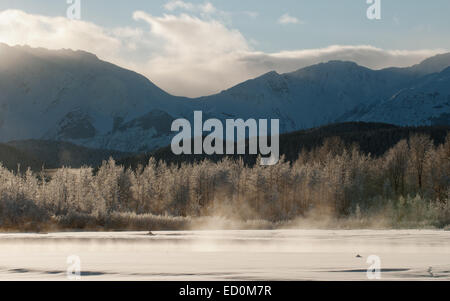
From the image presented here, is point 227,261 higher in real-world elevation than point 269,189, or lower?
lower

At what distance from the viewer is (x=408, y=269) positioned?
86.8 ft

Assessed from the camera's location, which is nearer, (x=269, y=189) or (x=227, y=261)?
(x=227, y=261)

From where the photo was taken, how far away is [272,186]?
109 meters

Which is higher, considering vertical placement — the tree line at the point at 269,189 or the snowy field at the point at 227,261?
the tree line at the point at 269,189

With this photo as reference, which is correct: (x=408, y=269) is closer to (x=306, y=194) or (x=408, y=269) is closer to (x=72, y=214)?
(x=72, y=214)

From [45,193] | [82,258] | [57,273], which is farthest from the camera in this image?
[45,193]

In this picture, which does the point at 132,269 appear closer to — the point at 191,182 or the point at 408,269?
the point at 408,269

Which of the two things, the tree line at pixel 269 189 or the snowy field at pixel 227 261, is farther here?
the tree line at pixel 269 189

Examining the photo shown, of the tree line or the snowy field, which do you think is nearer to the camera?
the snowy field

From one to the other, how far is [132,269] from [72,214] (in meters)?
50.3

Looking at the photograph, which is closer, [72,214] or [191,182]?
[72,214]

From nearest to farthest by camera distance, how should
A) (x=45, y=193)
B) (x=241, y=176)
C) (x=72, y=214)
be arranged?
(x=72, y=214), (x=45, y=193), (x=241, y=176)
